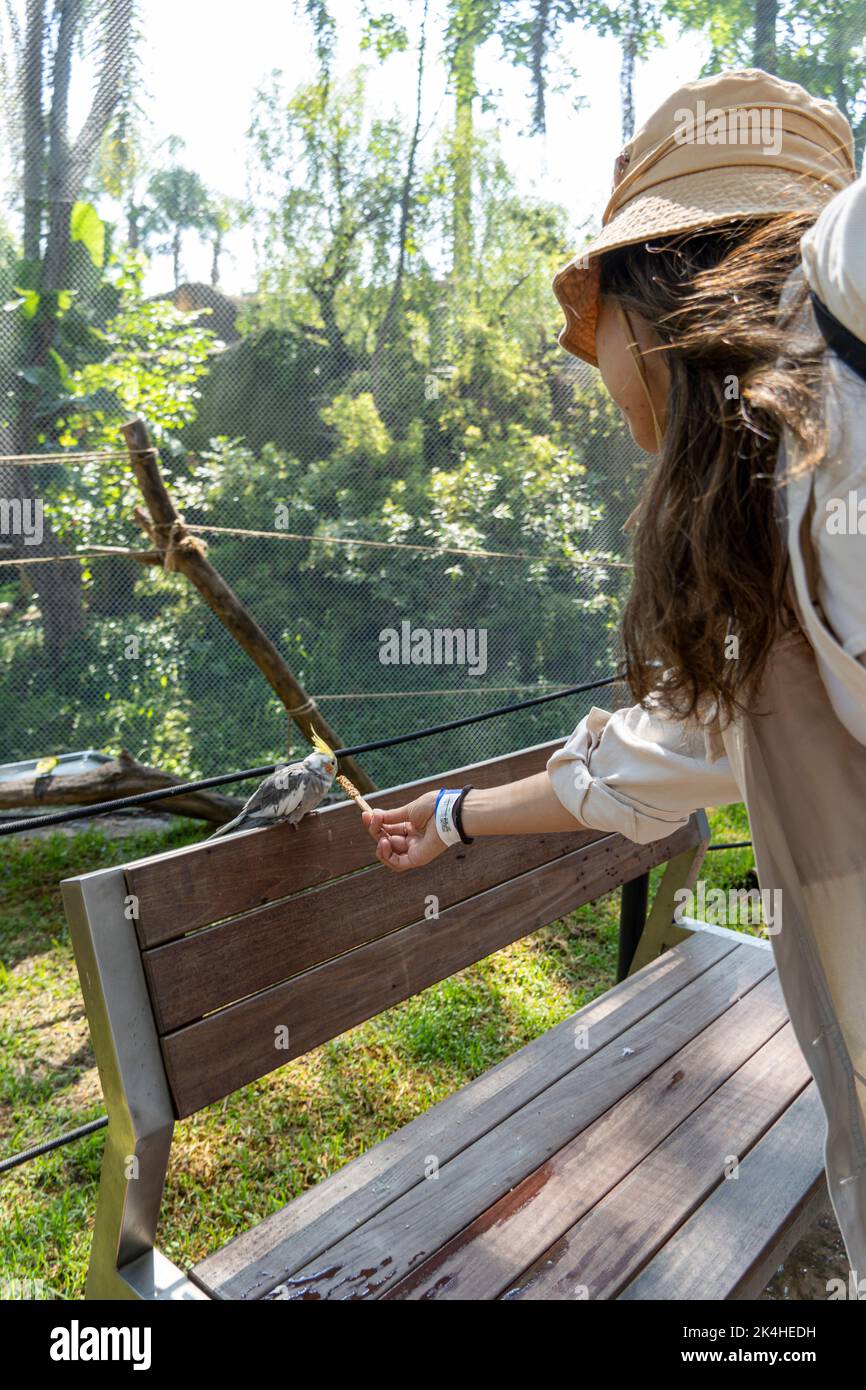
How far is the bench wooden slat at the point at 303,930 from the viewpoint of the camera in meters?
1.24

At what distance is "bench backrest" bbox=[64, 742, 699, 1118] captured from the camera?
48.6 inches

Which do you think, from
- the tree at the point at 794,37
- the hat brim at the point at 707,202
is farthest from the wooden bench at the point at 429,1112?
the tree at the point at 794,37

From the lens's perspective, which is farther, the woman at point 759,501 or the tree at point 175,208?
the tree at point 175,208

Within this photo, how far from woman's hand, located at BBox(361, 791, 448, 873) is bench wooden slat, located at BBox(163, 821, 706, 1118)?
0.24m

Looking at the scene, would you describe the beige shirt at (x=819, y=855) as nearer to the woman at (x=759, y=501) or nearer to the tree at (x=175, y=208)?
the woman at (x=759, y=501)

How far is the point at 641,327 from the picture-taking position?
876mm

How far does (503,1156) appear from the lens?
136 cm

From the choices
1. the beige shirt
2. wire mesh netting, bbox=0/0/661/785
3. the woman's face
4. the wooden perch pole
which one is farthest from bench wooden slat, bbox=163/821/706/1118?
wire mesh netting, bbox=0/0/661/785

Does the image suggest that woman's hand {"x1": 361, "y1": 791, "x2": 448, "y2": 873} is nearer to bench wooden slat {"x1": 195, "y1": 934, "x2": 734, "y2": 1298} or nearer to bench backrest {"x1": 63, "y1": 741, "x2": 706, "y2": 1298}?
bench backrest {"x1": 63, "y1": 741, "x2": 706, "y2": 1298}

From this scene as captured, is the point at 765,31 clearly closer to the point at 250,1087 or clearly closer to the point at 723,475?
the point at 723,475

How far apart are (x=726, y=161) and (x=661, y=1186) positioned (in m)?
1.23

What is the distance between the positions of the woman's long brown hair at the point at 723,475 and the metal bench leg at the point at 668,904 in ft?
4.76

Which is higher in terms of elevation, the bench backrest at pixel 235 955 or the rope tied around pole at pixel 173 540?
the rope tied around pole at pixel 173 540

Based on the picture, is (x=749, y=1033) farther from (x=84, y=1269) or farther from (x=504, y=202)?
(x=504, y=202)
